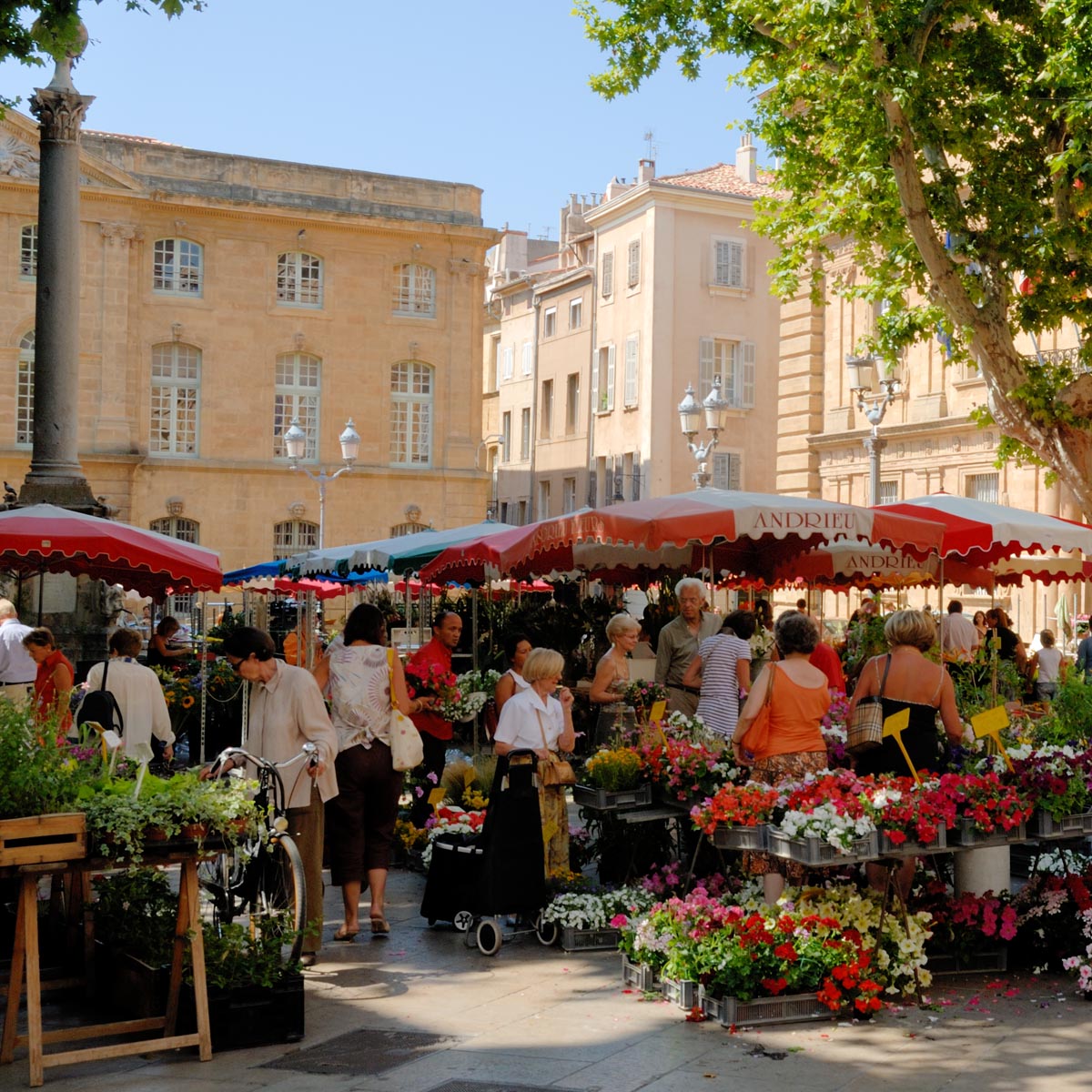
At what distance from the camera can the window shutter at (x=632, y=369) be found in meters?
47.5

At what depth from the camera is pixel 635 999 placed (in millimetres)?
7215

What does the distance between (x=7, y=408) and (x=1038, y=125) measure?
30277mm

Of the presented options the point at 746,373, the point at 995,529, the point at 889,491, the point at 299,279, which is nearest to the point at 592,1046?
the point at 995,529

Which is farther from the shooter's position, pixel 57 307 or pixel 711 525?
pixel 57 307

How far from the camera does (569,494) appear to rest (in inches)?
2096

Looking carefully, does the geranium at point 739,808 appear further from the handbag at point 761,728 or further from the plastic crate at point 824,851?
the handbag at point 761,728

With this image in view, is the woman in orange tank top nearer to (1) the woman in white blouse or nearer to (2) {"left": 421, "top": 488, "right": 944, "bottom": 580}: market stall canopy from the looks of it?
(1) the woman in white blouse

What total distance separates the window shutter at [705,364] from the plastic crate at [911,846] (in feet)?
133

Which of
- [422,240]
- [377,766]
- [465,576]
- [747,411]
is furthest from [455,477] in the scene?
[377,766]

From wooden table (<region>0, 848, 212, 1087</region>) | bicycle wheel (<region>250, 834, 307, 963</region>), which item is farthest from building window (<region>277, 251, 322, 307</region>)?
wooden table (<region>0, 848, 212, 1087</region>)

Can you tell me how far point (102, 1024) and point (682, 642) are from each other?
6.15 metres

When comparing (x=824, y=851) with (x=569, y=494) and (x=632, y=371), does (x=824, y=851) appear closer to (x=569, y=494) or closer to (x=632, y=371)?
(x=632, y=371)

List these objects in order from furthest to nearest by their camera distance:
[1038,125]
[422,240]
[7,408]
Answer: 1. [422,240]
2. [7,408]
3. [1038,125]

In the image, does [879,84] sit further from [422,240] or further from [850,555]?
[422,240]
